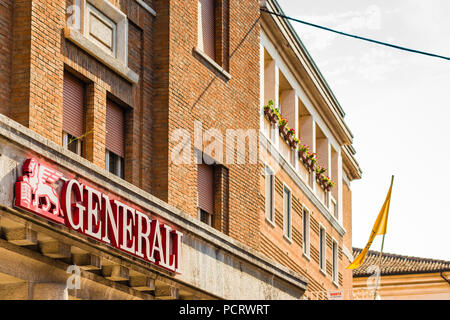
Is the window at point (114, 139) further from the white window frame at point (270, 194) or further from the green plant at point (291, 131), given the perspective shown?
the green plant at point (291, 131)

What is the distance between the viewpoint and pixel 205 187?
843 inches

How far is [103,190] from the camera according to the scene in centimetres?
1501

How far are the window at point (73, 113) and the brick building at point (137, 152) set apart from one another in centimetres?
3

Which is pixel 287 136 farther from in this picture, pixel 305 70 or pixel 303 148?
pixel 305 70

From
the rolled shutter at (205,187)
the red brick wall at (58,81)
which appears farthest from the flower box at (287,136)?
the red brick wall at (58,81)

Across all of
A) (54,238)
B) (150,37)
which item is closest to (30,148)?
(54,238)

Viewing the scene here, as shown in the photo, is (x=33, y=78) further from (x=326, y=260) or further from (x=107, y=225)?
(x=326, y=260)

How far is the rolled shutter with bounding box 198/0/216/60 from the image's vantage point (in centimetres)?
2194

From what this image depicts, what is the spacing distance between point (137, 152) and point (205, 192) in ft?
9.64

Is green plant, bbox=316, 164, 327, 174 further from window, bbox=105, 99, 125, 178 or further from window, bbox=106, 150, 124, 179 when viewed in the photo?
window, bbox=106, 150, 124, 179

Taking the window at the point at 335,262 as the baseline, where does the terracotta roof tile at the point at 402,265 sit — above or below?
above

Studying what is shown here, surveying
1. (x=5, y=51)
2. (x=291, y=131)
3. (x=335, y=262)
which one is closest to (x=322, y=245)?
(x=335, y=262)

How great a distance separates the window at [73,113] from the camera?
1662cm
